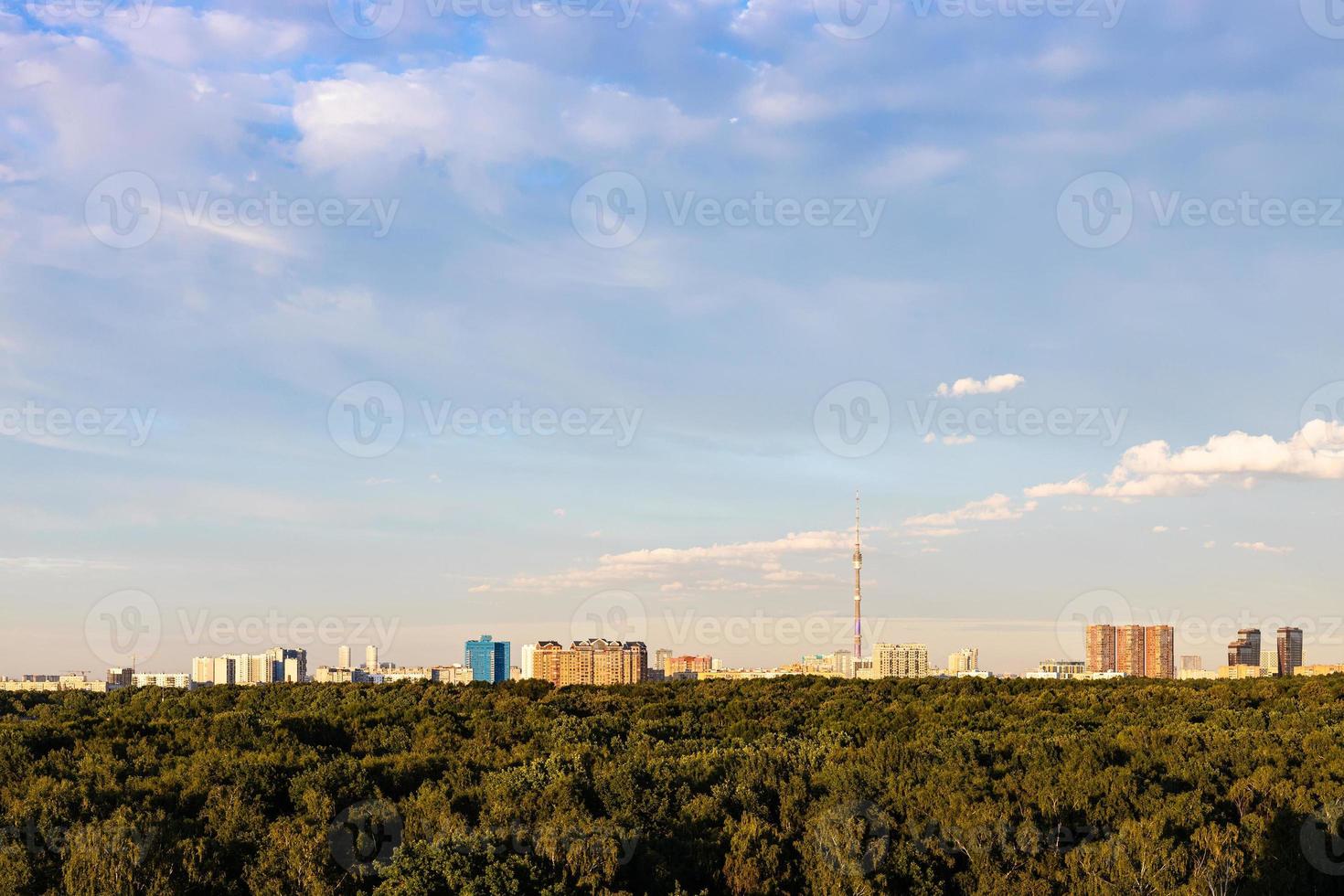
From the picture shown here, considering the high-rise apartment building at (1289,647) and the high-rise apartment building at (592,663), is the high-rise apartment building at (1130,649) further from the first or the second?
the high-rise apartment building at (592,663)

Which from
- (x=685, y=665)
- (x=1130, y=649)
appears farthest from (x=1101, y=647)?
(x=685, y=665)

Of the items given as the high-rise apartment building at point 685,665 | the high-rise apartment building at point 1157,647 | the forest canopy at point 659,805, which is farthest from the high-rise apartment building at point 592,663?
the high-rise apartment building at point 1157,647

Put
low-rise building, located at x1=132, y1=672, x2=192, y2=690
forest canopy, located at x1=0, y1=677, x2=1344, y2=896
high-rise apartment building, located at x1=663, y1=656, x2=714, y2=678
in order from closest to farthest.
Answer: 1. forest canopy, located at x1=0, y1=677, x2=1344, y2=896
2. low-rise building, located at x1=132, y1=672, x2=192, y2=690
3. high-rise apartment building, located at x1=663, y1=656, x2=714, y2=678

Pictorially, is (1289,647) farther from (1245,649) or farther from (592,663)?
(592,663)

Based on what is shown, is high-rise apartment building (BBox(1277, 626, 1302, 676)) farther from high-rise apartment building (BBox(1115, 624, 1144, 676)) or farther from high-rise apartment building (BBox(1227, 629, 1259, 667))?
high-rise apartment building (BBox(1115, 624, 1144, 676))

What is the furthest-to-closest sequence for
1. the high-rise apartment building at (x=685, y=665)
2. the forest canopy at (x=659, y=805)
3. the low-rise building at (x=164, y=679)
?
the high-rise apartment building at (x=685, y=665) → the low-rise building at (x=164, y=679) → the forest canopy at (x=659, y=805)

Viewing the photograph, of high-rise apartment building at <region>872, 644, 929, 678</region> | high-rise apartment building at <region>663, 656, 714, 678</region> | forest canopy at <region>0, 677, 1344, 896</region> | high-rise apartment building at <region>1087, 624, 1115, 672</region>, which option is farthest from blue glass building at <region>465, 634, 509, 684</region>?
forest canopy at <region>0, 677, 1344, 896</region>
